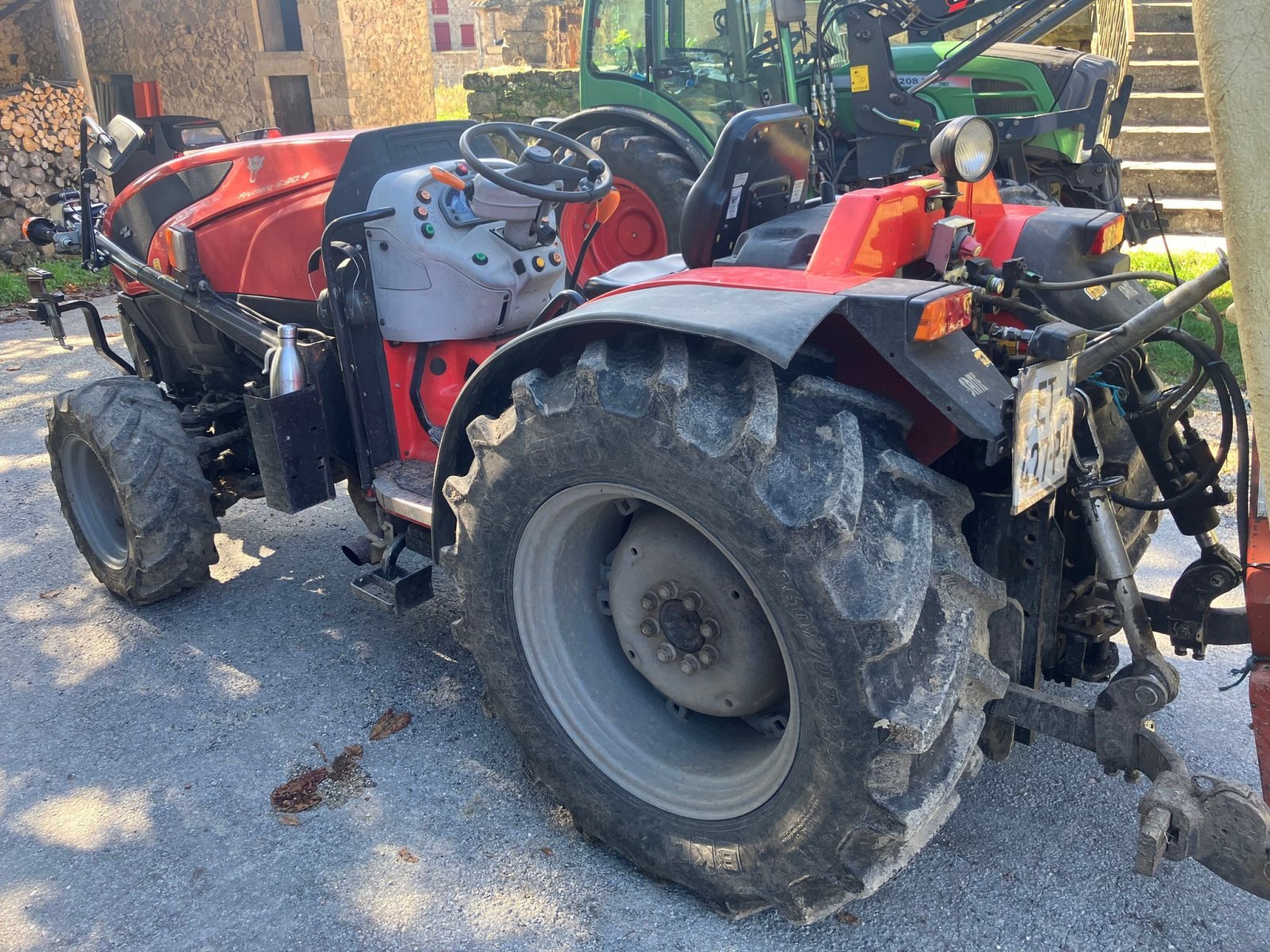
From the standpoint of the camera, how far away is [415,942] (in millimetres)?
2303

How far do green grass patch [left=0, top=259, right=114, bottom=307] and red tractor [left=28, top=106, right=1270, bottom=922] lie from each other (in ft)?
24.8

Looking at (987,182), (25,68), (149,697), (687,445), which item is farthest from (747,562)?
(25,68)

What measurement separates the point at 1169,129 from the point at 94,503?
10.0m

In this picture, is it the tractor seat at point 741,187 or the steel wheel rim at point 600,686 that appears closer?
the steel wheel rim at point 600,686

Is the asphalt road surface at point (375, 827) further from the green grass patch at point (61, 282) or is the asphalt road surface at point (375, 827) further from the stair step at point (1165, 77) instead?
the stair step at point (1165, 77)

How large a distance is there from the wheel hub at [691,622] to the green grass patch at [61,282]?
8.92 m

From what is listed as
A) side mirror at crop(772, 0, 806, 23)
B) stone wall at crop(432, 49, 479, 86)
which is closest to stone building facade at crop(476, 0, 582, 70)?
side mirror at crop(772, 0, 806, 23)

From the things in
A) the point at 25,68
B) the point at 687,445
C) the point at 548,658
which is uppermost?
the point at 25,68

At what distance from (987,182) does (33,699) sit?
324 centimetres

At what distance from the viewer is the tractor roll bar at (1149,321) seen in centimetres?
194

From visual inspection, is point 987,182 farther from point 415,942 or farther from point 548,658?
point 415,942

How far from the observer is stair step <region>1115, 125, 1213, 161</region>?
9.88 m

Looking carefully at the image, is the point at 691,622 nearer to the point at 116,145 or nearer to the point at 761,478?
the point at 761,478

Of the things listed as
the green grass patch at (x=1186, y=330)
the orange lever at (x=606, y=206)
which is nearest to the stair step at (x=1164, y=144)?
the green grass patch at (x=1186, y=330)
